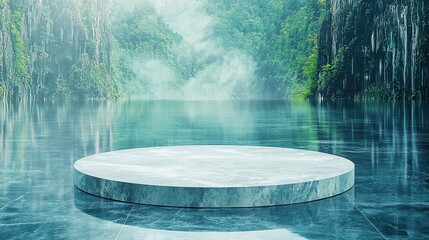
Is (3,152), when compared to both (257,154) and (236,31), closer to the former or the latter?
(257,154)

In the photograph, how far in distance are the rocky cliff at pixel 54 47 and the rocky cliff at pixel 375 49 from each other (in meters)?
28.3

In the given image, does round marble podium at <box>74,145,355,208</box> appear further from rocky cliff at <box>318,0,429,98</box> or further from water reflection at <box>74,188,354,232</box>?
rocky cliff at <box>318,0,429,98</box>

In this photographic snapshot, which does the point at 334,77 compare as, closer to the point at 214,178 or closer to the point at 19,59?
the point at 19,59

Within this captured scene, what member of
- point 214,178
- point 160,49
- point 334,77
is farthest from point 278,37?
point 214,178

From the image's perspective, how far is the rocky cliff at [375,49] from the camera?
144 ft

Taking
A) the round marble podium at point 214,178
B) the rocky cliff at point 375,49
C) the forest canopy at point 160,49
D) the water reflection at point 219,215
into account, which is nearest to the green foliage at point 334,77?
the rocky cliff at point 375,49

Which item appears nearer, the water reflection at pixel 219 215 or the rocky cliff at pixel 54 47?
the water reflection at pixel 219 215

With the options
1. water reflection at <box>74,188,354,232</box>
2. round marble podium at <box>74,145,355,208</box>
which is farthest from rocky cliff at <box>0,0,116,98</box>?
water reflection at <box>74,188,354,232</box>

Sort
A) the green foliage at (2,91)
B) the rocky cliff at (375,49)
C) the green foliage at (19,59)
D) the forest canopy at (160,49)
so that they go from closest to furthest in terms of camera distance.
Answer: the rocky cliff at (375,49), the green foliage at (2,91), the green foliage at (19,59), the forest canopy at (160,49)

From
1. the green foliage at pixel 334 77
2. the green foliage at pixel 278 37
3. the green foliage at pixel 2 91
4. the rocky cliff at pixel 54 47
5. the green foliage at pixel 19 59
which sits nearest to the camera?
the green foliage at pixel 334 77

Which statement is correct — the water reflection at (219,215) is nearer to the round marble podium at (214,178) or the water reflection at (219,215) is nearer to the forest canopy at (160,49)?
the round marble podium at (214,178)

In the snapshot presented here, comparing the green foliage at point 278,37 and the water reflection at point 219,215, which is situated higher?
the green foliage at point 278,37

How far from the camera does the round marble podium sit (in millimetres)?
4727

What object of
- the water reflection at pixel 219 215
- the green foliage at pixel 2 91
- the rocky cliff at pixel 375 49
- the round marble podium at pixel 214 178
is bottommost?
the water reflection at pixel 219 215
